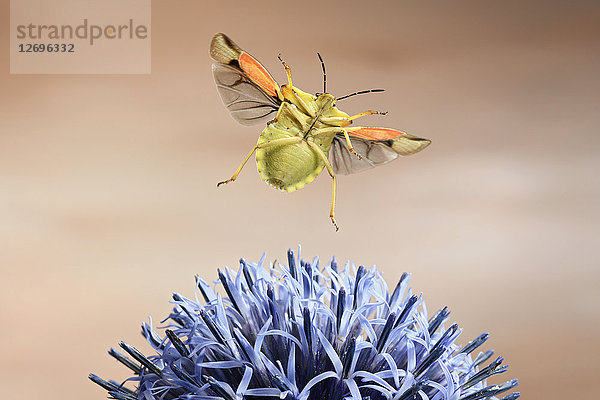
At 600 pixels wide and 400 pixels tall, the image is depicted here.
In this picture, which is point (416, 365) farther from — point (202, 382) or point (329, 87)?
point (329, 87)

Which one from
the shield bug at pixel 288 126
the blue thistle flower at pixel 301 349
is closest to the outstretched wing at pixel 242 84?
the shield bug at pixel 288 126

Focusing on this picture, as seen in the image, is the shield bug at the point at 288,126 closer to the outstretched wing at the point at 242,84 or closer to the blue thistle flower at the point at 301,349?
the outstretched wing at the point at 242,84

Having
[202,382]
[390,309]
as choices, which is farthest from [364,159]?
[202,382]

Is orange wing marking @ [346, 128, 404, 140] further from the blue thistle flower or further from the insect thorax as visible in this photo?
the blue thistle flower

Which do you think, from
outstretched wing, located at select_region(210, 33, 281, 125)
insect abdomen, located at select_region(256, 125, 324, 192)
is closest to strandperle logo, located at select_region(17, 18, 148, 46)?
outstretched wing, located at select_region(210, 33, 281, 125)

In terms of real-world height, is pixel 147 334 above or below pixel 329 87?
below

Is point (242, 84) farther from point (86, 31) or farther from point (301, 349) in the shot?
point (86, 31)

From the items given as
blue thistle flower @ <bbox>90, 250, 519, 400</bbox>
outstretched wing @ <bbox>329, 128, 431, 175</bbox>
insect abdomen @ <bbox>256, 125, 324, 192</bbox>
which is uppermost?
outstretched wing @ <bbox>329, 128, 431, 175</bbox>

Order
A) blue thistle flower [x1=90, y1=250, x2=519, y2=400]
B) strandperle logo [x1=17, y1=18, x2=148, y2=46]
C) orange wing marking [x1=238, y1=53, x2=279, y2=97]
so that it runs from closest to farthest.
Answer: blue thistle flower [x1=90, y1=250, x2=519, y2=400], orange wing marking [x1=238, y1=53, x2=279, y2=97], strandperle logo [x1=17, y1=18, x2=148, y2=46]
